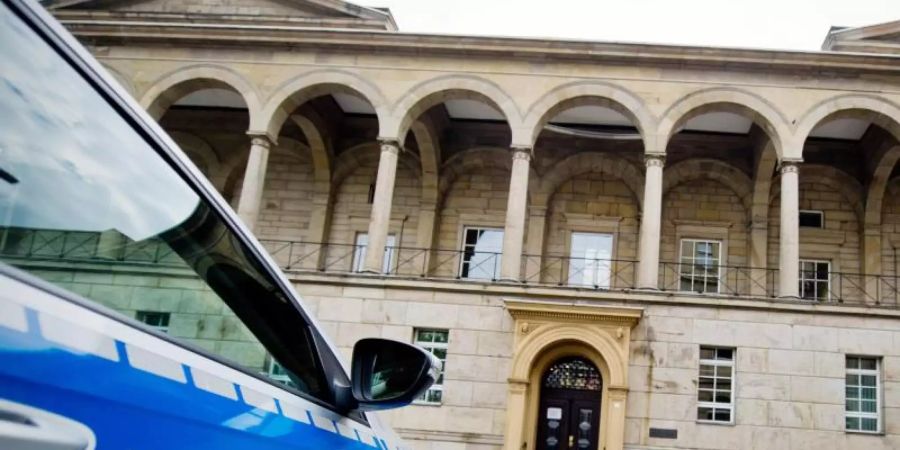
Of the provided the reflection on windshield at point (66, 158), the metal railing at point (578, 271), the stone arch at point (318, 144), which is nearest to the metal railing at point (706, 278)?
the metal railing at point (578, 271)

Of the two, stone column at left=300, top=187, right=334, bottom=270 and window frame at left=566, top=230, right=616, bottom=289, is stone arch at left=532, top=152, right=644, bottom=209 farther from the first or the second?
stone column at left=300, top=187, right=334, bottom=270

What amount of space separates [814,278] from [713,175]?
4.23 metres

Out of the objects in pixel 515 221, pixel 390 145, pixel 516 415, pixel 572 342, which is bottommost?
pixel 516 415

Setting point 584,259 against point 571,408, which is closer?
point 571,408

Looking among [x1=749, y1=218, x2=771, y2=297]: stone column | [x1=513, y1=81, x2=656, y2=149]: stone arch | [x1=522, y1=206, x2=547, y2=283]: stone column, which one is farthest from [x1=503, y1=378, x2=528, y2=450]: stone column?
[x1=749, y1=218, x2=771, y2=297]: stone column

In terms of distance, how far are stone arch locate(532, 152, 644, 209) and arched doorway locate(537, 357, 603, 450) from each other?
21.4 feet

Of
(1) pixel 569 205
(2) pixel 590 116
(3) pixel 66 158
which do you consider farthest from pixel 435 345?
(3) pixel 66 158

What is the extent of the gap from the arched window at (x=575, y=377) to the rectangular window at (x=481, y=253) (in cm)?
527

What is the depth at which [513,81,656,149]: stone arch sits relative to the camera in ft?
70.2

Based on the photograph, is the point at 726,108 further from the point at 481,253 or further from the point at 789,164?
the point at 481,253

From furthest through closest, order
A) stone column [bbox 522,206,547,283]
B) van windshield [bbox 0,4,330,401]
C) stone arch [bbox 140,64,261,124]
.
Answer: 1. stone column [bbox 522,206,547,283]
2. stone arch [bbox 140,64,261,124]
3. van windshield [bbox 0,4,330,401]

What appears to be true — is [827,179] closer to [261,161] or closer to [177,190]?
[261,161]

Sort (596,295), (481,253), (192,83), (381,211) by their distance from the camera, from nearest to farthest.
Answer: (596,295)
(381,211)
(192,83)
(481,253)

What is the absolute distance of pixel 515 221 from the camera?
2086 cm
